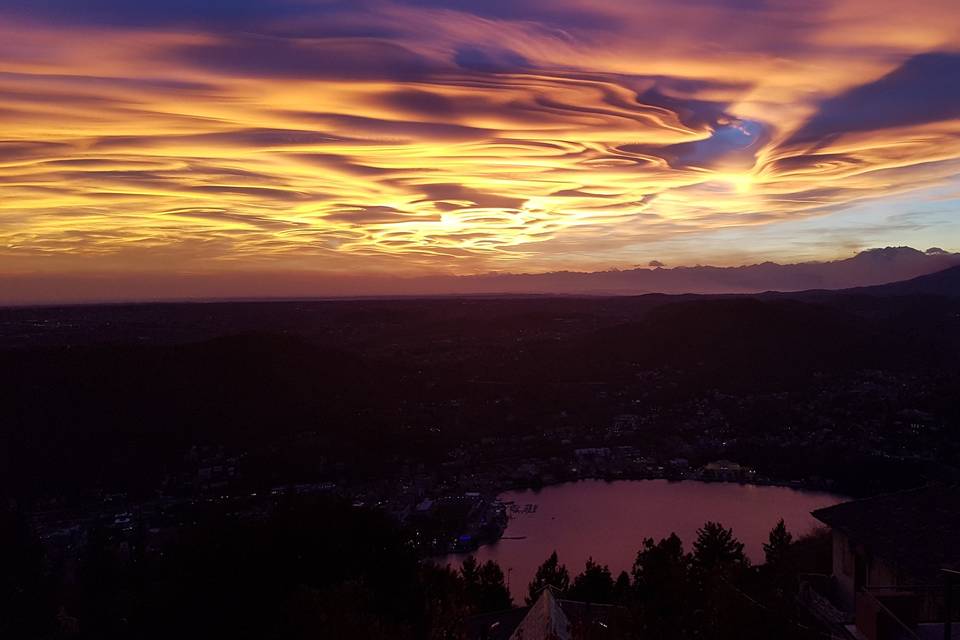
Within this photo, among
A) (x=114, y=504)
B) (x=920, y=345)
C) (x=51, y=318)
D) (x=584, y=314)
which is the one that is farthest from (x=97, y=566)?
(x=584, y=314)

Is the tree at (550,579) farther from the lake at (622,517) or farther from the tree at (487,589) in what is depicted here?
the lake at (622,517)

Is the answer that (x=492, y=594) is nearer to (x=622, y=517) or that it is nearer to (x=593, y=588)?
(x=593, y=588)

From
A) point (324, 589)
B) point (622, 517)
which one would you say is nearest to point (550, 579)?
point (324, 589)

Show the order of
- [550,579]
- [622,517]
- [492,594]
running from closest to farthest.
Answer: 1. [492,594]
2. [550,579]
3. [622,517]

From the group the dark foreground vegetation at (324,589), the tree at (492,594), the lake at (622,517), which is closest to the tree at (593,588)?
the dark foreground vegetation at (324,589)

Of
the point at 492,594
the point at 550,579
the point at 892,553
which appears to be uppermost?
the point at 892,553

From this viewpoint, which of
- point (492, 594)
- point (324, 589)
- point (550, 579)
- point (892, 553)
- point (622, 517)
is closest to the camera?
point (324, 589)

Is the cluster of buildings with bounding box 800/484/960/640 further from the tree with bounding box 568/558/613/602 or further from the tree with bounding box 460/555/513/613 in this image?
the tree with bounding box 460/555/513/613
